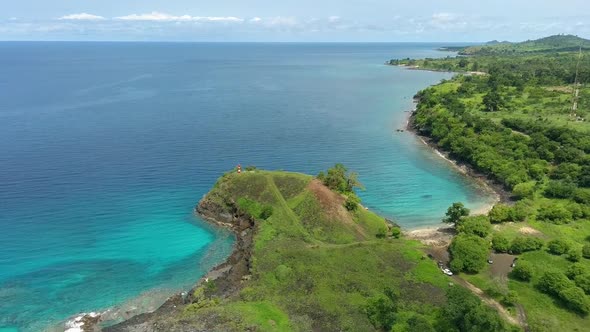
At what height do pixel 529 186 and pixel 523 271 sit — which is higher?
pixel 529 186

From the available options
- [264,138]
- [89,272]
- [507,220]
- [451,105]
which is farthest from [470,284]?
[451,105]

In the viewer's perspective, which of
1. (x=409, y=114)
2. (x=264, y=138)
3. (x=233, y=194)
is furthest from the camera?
(x=409, y=114)

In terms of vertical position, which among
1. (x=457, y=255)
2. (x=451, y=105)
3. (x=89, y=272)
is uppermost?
(x=451, y=105)

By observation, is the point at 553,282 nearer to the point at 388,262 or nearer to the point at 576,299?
the point at 576,299

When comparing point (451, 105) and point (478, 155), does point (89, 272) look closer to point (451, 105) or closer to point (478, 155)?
point (478, 155)

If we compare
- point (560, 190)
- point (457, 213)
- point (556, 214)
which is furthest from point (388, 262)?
point (560, 190)

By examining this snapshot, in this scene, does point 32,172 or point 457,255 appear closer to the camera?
point 457,255

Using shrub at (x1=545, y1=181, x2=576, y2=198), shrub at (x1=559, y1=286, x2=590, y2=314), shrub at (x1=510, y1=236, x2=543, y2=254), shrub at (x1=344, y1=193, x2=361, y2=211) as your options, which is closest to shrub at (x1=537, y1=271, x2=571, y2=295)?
shrub at (x1=559, y1=286, x2=590, y2=314)
